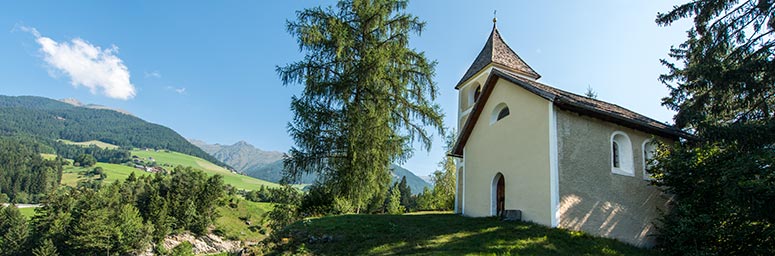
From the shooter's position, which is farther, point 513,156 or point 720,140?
point 513,156

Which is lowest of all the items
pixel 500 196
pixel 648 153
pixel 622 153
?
pixel 500 196

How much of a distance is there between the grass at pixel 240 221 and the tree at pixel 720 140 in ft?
212

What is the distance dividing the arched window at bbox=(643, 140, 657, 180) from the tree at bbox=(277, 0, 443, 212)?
10.2 metres

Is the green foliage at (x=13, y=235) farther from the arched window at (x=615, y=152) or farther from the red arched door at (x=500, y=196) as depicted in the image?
the arched window at (x=615, y=152)

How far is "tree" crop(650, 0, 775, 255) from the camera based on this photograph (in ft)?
32.9

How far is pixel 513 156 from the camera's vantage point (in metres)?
13.9

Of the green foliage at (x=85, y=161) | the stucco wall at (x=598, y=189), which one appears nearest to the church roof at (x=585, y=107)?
the stucco wall at (x=598, y=189)

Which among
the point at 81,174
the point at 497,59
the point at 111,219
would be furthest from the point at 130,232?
the point at 81,174

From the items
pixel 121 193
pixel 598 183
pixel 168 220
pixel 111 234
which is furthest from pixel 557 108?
pixel 121 193

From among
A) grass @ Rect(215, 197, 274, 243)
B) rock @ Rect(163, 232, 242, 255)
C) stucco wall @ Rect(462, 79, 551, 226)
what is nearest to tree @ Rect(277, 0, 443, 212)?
stucco wall @ Rect(462, 79, 551, 226)

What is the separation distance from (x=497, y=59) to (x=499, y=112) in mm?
6014

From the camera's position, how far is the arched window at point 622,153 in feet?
42.7

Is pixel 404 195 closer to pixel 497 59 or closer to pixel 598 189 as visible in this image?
pixel 497 59

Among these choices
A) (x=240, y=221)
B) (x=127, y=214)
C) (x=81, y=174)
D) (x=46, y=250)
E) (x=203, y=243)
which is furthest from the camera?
(x=81, y=174)
